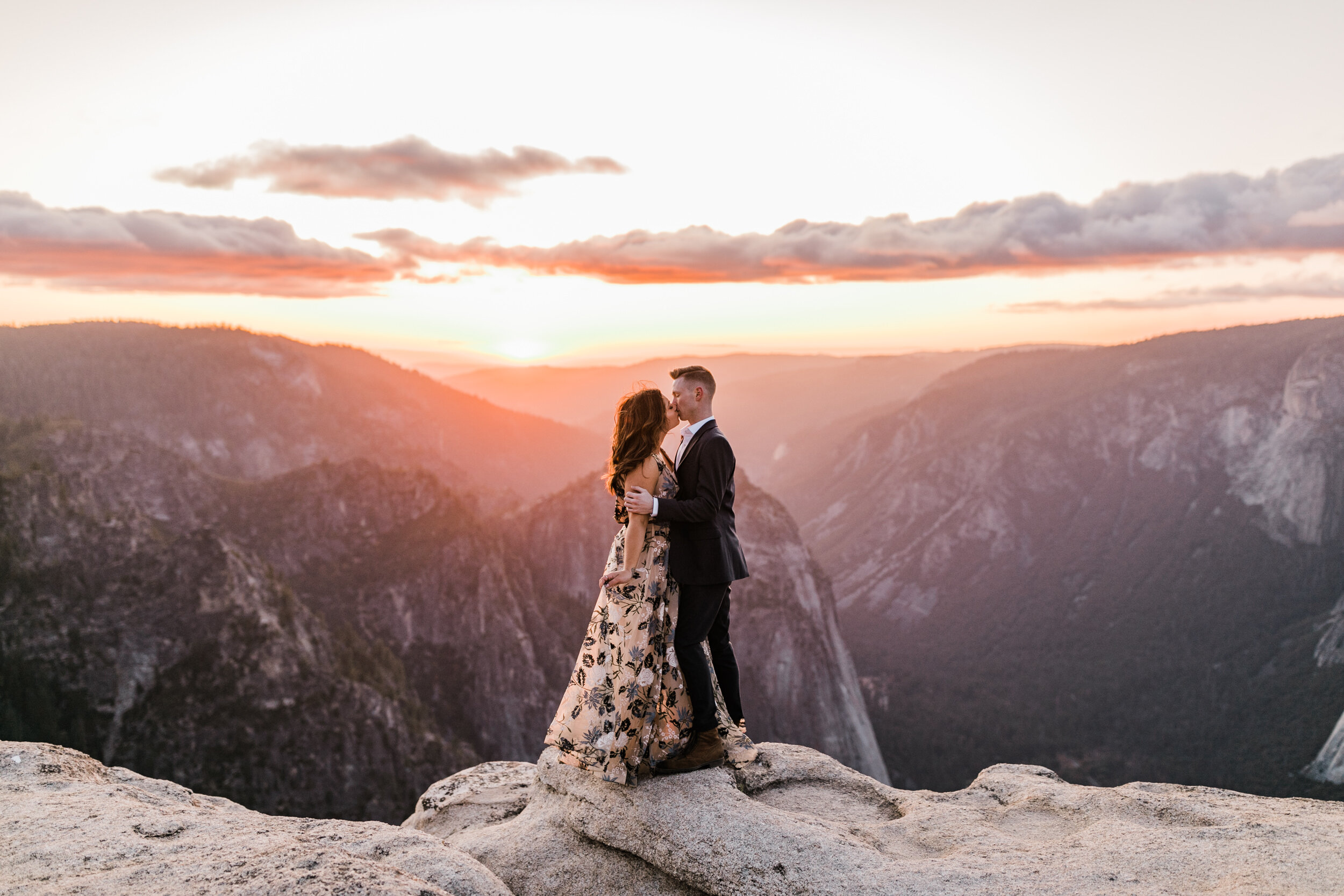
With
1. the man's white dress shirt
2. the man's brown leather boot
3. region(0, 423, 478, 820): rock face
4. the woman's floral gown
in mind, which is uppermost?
the man's white dress shirt

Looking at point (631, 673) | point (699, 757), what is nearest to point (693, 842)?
point (699, 757)

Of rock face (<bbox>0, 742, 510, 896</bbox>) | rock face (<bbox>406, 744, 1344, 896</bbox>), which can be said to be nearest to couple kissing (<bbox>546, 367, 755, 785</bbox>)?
rock face (<bbox>406, 744, 1344, 896</bbox>)

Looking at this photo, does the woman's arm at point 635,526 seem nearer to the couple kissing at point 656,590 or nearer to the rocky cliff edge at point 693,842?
the couple kissing at point 656,590

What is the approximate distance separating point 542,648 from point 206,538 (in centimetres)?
4066

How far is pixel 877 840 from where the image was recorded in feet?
32.5

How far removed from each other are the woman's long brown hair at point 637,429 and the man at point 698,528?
340 millimetres

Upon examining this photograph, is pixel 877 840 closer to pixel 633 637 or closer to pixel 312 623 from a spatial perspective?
pixel 633 637

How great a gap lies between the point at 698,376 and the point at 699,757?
4847 mm

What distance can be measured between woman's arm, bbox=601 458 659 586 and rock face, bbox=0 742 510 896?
12.1ft

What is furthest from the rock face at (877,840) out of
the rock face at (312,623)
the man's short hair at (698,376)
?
the rock face at (312,623)

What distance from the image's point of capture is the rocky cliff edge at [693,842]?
25.8 ft

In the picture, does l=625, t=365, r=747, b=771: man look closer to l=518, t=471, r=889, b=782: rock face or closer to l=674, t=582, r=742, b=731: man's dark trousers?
l=674, t=582, r=742, b=731: man's dark trousers

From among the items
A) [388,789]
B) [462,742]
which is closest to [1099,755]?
[462,742]

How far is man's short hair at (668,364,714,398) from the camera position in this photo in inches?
366
